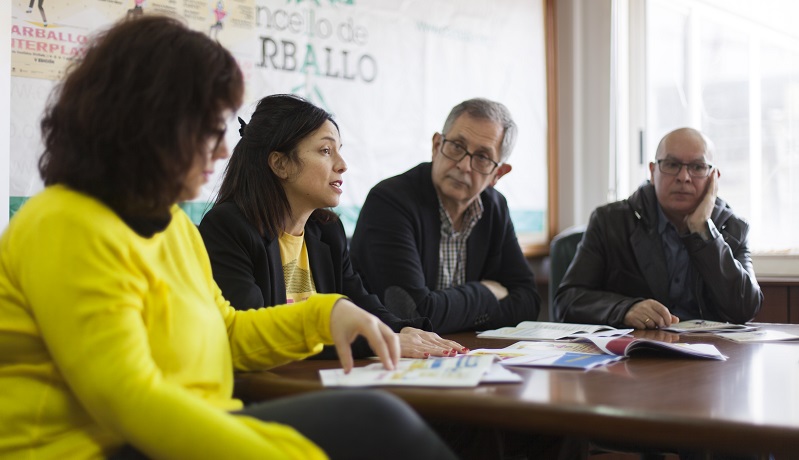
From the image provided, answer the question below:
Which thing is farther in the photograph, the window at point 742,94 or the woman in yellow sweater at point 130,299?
the window at point 742,94

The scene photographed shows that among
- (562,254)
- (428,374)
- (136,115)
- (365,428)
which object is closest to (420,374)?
(428,374)

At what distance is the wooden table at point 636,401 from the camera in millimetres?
971

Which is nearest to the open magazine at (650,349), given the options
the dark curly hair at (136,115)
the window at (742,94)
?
the dark curly hair at (136,115)

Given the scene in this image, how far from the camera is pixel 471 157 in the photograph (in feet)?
8.47

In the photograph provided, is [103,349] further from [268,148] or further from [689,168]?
[689,168]

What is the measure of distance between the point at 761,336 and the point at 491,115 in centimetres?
108

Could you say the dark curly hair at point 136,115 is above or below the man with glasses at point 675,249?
above

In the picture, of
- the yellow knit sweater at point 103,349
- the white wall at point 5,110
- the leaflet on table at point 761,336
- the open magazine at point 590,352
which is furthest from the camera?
the white wall at point 5,110

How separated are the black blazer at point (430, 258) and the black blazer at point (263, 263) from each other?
0.35m

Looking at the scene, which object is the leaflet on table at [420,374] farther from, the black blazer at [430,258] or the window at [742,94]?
the window at [742,94]

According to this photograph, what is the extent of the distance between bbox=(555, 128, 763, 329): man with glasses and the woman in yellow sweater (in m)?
1.60

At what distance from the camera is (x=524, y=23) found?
4020 millimetres

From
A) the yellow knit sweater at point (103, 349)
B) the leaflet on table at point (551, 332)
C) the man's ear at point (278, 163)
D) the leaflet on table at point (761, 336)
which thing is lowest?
the leaflet on table at point (761, 336)

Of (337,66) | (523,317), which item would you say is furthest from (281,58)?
(523,317)
